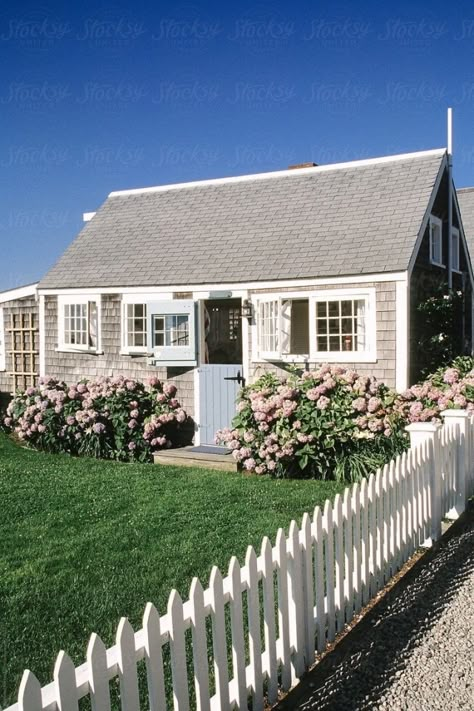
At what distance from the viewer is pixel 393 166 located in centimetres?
1340

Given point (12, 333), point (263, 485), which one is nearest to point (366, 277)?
point (263, 485)

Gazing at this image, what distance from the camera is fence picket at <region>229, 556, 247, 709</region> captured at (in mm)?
3230

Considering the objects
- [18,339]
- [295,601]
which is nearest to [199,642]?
[295,601]

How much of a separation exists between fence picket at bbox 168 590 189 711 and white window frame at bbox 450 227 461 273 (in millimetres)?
12743

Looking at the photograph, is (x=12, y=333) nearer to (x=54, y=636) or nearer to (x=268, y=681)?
(x=54, y=636)

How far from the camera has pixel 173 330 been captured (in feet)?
41.9

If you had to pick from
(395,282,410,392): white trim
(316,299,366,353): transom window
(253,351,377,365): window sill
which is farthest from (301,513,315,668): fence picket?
(316,299,366,353): transom window

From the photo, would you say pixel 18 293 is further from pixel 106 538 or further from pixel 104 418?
pixel 106 538

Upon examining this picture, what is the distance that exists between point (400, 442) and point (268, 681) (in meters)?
6.54

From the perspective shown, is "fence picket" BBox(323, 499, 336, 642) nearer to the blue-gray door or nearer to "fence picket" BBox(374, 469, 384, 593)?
"fence picket" BBox(374, 469, 384, 593)

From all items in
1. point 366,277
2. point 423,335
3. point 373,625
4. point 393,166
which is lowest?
point 373,625

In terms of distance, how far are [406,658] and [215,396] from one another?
8.62 meters

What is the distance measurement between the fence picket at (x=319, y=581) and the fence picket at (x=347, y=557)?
0.38m

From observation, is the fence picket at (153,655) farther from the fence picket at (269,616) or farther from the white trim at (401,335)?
the white trim at (401,335)
